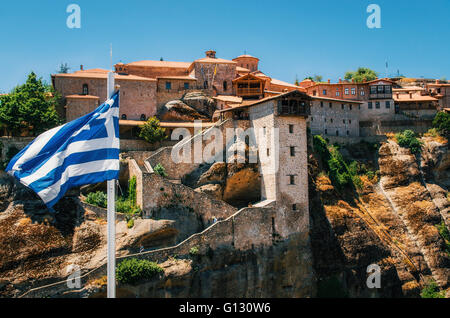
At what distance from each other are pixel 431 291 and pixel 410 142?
17.8 meters

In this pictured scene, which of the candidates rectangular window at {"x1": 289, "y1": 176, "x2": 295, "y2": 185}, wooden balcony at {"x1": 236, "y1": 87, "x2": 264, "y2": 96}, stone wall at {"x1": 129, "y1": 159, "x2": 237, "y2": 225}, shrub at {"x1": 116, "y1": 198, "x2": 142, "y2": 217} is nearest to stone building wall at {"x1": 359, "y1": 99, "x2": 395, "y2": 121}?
wooden balcony at {"x1": 236, "y1": 87, "x2": 264, "y2": 96}

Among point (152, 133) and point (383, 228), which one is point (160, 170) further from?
point (383, 228)

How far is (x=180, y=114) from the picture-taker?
174 feet

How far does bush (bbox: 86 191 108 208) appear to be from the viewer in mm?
37656

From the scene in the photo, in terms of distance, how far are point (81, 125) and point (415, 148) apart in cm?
4809

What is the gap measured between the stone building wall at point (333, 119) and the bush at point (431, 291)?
62.7 ft

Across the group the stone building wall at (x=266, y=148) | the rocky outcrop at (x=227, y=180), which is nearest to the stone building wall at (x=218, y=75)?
the stone building wall at (x=266, y=148)

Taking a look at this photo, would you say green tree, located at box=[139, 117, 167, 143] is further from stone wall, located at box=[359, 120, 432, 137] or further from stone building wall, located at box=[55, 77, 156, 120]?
stone wall, located at box=[359, 120, 432, 137]

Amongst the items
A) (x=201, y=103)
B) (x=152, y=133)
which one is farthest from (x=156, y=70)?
(x=152, y=133)

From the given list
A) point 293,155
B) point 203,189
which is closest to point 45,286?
point 203,189

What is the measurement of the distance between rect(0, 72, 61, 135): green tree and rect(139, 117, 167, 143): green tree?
26.8 feet

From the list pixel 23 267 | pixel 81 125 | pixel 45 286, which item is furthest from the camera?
pixel 23 267

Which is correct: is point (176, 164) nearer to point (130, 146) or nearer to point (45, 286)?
point (130, 146)

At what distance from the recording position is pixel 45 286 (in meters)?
30.2
